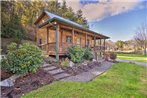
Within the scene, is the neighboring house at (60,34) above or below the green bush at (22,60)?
above

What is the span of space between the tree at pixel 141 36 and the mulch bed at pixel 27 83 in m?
53.7

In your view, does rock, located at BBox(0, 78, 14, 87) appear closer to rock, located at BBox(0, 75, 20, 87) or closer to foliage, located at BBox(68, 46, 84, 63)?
rock, located at BBox(0, 75, 20, 87)

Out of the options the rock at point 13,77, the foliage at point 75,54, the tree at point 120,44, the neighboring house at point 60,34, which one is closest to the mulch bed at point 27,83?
the rock at point 13,77

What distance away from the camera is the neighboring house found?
47.1 feet

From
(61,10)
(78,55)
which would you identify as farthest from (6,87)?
(61,10)

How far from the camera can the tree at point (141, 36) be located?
191 feet

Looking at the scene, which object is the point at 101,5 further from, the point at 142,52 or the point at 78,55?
the point at 142,52

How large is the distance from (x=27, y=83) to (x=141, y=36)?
188 feet

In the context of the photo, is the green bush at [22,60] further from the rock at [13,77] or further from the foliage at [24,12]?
the foliage at [24,12]

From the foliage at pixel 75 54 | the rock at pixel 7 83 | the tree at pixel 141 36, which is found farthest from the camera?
the tree at pixel 141 36

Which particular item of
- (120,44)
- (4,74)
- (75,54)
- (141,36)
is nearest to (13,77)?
(4,74)

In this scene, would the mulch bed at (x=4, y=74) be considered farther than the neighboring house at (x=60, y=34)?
No

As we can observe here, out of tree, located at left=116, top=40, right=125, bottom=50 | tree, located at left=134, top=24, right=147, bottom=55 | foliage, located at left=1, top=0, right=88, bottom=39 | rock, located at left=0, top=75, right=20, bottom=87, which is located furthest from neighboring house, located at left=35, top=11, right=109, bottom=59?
tree, located at left=134, top=24, right=147, bottom=55

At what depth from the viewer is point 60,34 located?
2086 centimetres
